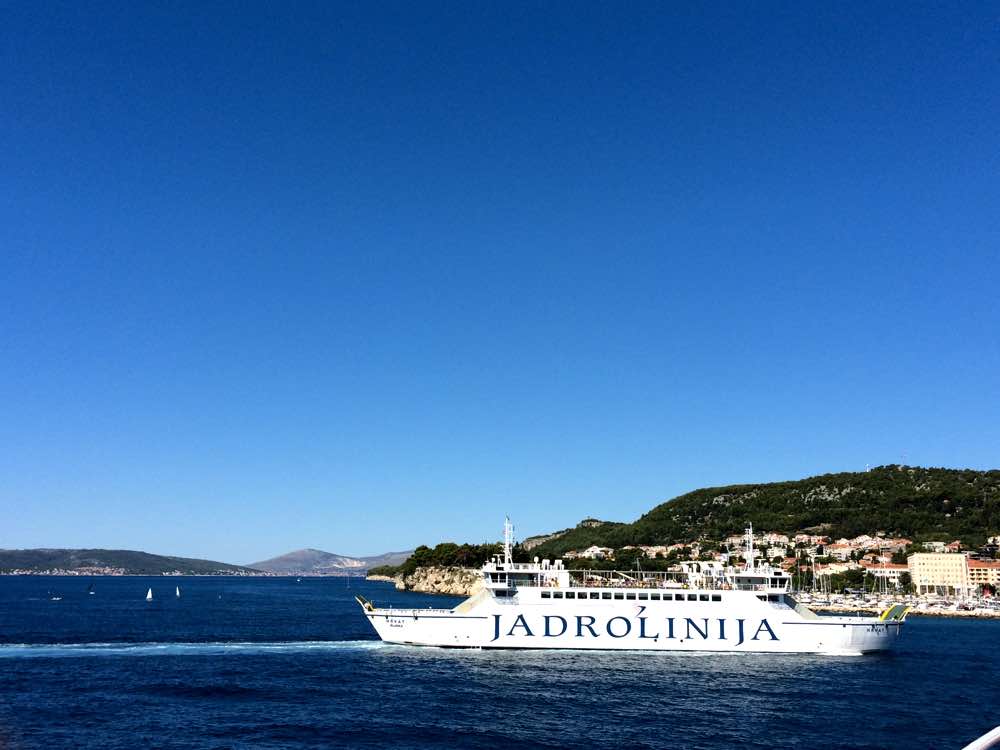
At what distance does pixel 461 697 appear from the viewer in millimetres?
39656

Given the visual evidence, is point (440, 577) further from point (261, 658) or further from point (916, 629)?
point (261, 658)

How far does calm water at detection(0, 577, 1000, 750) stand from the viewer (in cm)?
3200

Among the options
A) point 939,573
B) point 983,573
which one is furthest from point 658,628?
point 983,573

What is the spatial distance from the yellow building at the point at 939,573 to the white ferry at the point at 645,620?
347 ft

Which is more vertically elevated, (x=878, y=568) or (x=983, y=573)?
(x=878, y=568)

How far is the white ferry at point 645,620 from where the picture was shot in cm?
5438

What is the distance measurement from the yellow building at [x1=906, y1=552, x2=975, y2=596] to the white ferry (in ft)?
347

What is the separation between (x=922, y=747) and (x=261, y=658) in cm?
3944

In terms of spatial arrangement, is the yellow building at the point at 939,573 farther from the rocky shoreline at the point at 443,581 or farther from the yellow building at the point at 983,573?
the rocky shoreline at the point at 443,581

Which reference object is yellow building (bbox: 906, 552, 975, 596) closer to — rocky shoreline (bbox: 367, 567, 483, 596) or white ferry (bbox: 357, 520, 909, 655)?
rocky shoreline (bbox: 367, 567, 483, 596)

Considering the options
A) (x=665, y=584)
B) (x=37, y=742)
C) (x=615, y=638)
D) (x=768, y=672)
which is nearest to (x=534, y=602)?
(x=615, y=638)

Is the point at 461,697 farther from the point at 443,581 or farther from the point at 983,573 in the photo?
the point at 983,573

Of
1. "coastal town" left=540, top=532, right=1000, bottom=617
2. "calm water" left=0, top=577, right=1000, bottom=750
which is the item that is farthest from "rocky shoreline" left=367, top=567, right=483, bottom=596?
"calm water" left=0, top=577, right=1000, bottom=750

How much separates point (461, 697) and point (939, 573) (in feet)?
464
